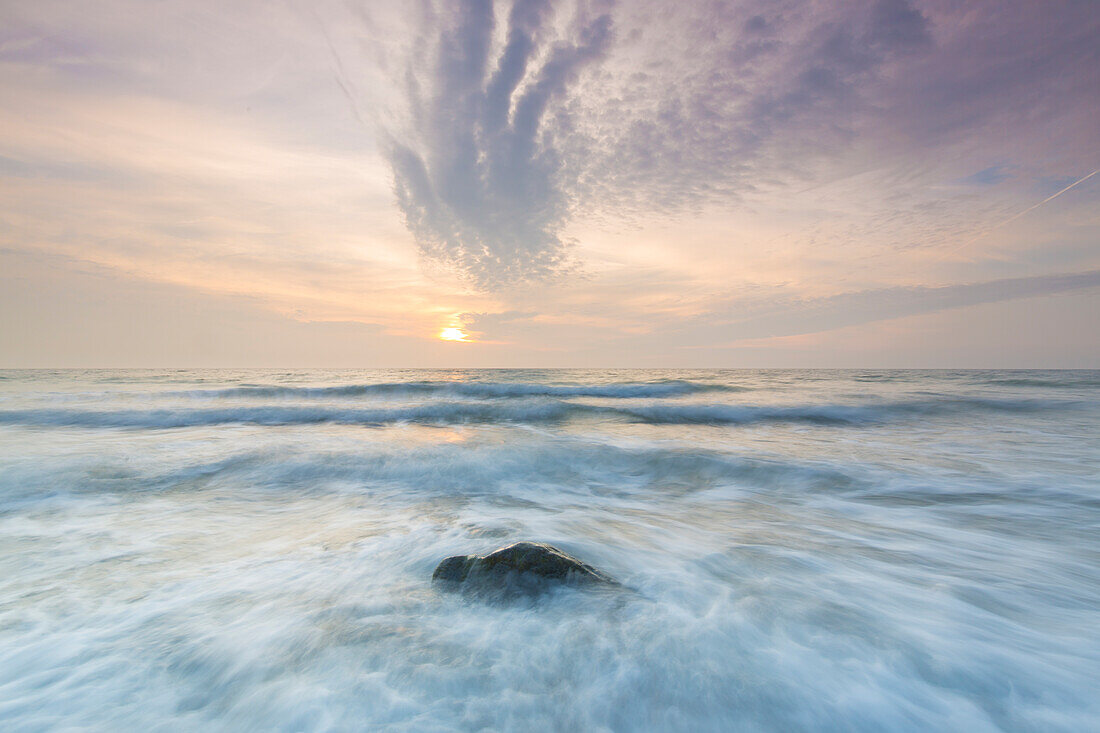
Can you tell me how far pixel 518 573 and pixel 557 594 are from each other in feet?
1.04

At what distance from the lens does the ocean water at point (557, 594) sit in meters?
2.33

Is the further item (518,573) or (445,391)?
(445,391)

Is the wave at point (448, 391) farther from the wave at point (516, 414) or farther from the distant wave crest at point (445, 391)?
the wave at point (516, 414)

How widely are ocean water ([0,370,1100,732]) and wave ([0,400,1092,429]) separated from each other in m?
5.68

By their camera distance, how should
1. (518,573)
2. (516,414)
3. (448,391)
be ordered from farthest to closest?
(448,391)
(516,414)
(518,573)

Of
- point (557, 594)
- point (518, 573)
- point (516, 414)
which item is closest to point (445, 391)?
point (516, 414)

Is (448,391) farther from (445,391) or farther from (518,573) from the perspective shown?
(518,573)

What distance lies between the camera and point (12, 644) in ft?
9.14

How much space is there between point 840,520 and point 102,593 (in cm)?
697

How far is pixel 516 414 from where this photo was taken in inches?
658

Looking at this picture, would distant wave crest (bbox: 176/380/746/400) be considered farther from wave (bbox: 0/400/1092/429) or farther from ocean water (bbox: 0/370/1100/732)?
ocean water (bbox: 0/370/1100/732)

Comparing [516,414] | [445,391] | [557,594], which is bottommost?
[557,594]

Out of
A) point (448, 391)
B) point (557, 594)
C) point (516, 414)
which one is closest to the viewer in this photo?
point (557, 594)

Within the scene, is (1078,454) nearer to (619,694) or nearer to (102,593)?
(619,694)
